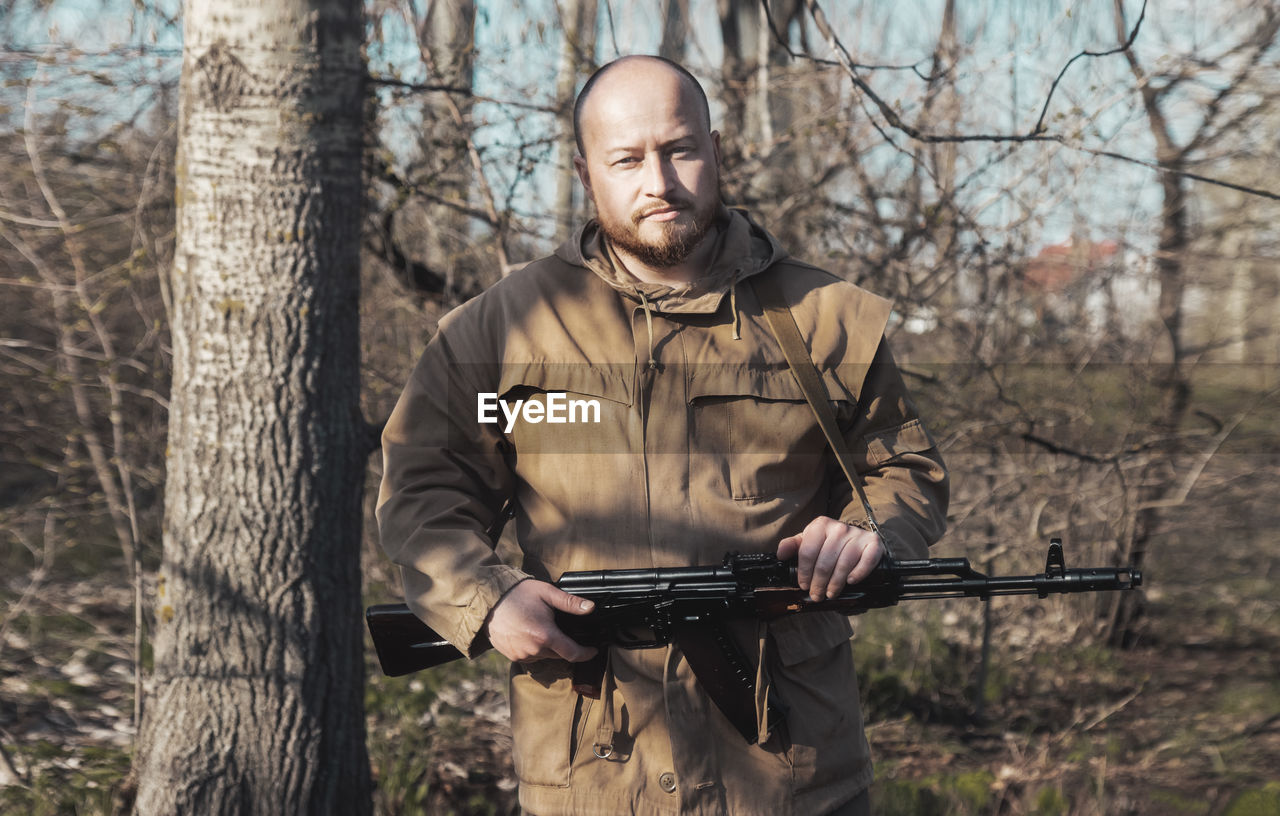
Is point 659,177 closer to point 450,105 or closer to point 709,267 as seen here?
point 709,267

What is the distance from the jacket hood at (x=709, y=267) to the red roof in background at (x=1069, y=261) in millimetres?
3729

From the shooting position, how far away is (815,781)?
207 centimetres

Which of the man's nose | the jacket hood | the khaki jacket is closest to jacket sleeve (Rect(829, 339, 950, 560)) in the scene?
the khaki jacket

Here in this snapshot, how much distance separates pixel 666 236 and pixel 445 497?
0.72 metres

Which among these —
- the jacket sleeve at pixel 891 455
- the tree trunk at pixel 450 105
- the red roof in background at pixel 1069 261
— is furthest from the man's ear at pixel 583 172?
the red roof in background at pixel 1069 261

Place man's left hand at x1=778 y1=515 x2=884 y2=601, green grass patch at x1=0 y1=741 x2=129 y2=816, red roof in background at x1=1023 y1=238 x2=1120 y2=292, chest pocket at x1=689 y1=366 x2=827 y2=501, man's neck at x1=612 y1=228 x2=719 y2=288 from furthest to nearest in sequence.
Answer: red roof in background at x1=1023 y1=238 x2=1120 y2=292 < green grass patch at x1=0 y1=741 x2=129 y2=816 < man's neck at x1=612 y1=228 x2=719 y2=288 < chest pocket at x1=689 y1=366 x2=827 y2=501 < man's left hand at x1=778 y1=515 x2=884 y2=601

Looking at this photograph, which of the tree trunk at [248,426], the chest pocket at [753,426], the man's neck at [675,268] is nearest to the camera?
the chest pocket at [753,426]

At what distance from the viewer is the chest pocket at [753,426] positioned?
2127 mm

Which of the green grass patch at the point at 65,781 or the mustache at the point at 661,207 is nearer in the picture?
the mustache at the point at 661,207

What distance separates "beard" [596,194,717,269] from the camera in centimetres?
216

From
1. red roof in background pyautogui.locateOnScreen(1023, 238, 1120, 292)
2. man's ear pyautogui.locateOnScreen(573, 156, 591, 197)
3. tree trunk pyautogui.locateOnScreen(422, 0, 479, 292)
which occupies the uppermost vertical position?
tree trunk pyautogui.locateOnScreen(422, 0, 479, 292)

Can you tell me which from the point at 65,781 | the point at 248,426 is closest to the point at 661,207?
the point at 248,426

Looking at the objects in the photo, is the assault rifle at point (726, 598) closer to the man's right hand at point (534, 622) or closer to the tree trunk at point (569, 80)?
the man's right hand at point (534, 622)

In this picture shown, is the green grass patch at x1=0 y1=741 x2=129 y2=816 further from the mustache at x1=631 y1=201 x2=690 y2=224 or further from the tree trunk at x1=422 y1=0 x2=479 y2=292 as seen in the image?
the mustache at x1=631 y1=201 x2=690 y2=224
